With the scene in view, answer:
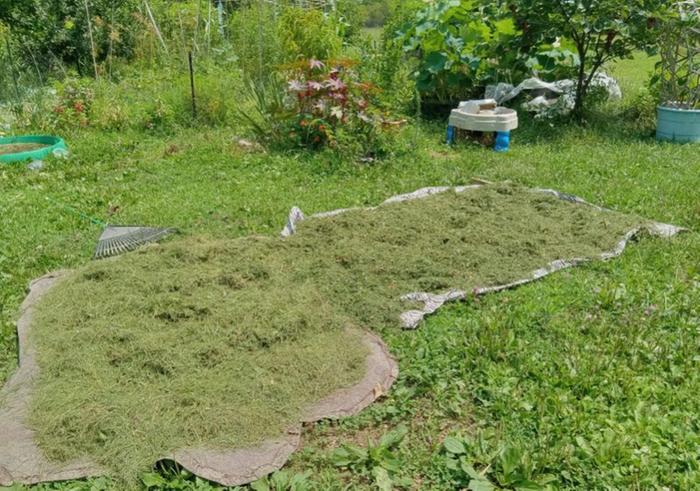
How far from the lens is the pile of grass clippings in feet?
7.20

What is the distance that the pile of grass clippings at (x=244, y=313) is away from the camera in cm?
219

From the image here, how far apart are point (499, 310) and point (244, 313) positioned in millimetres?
1231

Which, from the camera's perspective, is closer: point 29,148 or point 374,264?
point 374,264

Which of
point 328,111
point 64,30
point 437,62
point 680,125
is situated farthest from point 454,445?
point 64,30

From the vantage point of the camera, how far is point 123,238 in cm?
385

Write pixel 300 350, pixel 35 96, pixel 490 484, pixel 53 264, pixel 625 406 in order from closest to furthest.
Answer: pixel 490 484, pixel 625 406, pixel 300 350, pixel 53 264, pixel 35 96

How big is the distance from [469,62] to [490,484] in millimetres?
6149

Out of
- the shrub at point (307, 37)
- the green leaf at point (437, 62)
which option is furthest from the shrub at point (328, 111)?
the green leaf at point (437, 62)

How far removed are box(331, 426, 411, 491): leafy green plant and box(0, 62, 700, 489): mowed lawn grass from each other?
0.08 ft

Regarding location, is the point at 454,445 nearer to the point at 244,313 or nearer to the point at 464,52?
the point at 244,313

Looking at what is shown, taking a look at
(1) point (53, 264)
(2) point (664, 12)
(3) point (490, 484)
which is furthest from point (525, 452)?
(2) point (664, 12)

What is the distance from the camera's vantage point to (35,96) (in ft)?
22.9

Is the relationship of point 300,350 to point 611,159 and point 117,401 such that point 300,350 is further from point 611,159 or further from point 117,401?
point 611,159

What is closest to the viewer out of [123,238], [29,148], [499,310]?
[499,310]
